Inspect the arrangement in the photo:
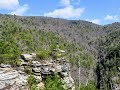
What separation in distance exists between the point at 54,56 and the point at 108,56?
15162 cm

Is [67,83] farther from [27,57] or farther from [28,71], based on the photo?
[27,57]

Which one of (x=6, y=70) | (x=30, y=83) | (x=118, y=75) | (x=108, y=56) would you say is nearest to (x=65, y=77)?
(x=30, y=83)

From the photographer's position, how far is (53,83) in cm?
3888

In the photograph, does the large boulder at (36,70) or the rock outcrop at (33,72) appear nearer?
the rock outcrop at (33,72)

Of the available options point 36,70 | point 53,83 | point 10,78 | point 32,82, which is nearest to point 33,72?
point 36,70

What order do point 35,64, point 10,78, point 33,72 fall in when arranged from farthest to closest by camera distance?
point 35,64 → point 33,72 → point 10,78

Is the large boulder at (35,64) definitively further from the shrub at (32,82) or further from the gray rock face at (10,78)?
the gray rock face at (10,78)

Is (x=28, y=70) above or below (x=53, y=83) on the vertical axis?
above

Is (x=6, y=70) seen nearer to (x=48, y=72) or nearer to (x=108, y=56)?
(x=48, y=72)

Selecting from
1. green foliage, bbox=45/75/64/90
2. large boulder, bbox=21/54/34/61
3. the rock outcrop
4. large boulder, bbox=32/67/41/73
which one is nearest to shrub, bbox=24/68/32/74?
the rock outcrop

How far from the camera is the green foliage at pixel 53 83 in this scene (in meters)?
38.4

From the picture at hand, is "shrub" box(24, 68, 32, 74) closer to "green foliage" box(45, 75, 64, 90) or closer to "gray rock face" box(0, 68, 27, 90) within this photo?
"gray rock face" box(0, 68, 27, 90)

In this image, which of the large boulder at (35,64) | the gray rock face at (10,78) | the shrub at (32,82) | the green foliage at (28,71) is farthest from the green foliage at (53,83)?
the gray rock face at (10,78)

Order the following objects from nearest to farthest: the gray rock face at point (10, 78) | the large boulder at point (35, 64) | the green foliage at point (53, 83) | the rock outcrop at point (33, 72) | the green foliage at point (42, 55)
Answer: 1. the gray rock face at point (10, 78)
2. the rock outcrop at point (33, 72)
3. the green foliage at point (53, 83)
4. the large boulder at point (35, 64)
5. the green foliage at point (42, 55)
